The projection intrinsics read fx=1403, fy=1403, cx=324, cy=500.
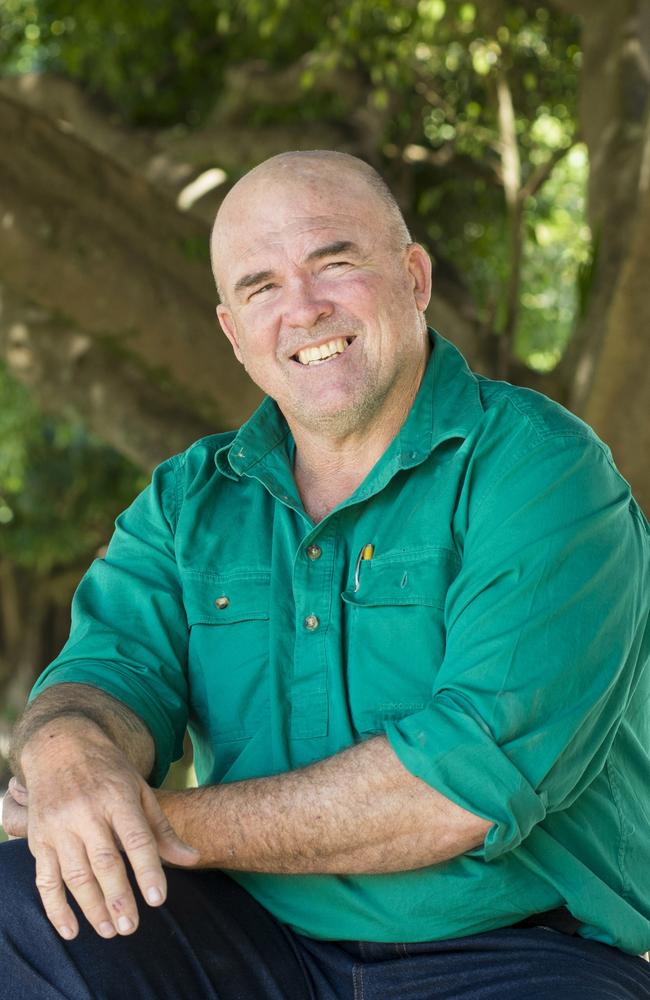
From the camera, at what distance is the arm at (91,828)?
2.09 m

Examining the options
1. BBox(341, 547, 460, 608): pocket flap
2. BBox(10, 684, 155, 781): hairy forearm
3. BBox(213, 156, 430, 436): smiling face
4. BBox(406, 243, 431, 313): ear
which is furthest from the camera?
BBox(406, 243, 431, 313): ear

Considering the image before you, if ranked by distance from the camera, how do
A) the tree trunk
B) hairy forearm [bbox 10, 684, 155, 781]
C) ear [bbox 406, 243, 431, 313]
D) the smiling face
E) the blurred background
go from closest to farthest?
hairy forearm [bbox 10, 684, 155, 781] → the smiling face → ear [bbox 406, 243, 431, 313] → the tree trunk → the blurred background

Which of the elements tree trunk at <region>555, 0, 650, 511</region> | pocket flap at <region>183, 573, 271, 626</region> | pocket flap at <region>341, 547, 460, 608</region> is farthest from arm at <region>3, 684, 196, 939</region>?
tree trunk at <region>555, 0, 650, 511</region>

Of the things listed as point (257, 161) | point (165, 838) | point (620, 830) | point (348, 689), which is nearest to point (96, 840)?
point (165, 838)

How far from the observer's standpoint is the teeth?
2.65 m

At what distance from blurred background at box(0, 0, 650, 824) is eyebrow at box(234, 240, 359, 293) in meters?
2.70

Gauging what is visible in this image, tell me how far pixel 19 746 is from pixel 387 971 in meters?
0.72

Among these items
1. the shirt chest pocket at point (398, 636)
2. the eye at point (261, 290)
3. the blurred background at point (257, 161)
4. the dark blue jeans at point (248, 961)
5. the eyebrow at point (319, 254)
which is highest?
the eyebrow at point (319, 254)

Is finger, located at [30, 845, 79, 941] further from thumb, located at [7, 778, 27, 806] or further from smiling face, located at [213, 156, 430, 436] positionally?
smiling face, located at [213, 156, 430, 436]

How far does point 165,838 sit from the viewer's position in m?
2.20

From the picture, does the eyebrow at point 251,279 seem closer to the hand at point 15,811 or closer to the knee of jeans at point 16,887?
the hand at point 15,811

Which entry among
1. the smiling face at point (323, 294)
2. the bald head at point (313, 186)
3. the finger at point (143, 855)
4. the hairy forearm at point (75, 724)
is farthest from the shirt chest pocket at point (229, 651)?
the bald head at point (313, 186)

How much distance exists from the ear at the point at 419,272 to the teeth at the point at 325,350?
22 cm

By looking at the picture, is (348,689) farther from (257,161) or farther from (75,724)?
(257,161)
